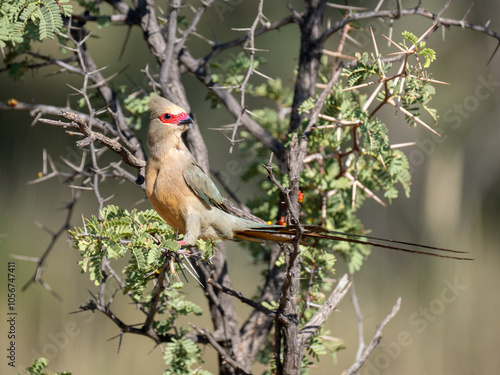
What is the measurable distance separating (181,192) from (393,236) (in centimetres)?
505

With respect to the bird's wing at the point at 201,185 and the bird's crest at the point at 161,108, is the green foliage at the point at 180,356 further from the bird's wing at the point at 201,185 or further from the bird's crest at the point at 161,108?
the bird's crest at the point at 161,108

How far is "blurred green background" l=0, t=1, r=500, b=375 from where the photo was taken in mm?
5496

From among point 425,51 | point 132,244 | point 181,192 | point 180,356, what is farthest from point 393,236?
point 132,244

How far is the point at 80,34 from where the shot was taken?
3213mm

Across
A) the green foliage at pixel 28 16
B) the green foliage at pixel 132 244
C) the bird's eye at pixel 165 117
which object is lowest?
the green foliage at pixel 132 244

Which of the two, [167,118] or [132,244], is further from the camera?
[167,118]

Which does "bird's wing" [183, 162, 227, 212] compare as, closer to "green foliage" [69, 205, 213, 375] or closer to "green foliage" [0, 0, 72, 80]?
"green foliage" [69, 205, 213, 375]

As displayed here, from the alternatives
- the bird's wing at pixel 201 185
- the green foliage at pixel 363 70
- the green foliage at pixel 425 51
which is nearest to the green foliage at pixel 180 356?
the bird's wing at pixel 201 185

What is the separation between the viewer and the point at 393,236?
704 centimetres

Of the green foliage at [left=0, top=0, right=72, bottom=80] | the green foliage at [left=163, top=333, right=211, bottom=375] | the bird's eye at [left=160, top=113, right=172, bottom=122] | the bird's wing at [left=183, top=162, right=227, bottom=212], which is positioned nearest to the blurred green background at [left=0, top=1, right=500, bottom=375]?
the green foliage at [left=163, top=333, right=211, bottom=375]

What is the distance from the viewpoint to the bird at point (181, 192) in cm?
251

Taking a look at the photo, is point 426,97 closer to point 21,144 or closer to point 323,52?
point 323,52

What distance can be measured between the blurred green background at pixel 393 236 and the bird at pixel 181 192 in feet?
7.75

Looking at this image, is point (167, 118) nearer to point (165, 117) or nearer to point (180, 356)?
point (165, 117)
